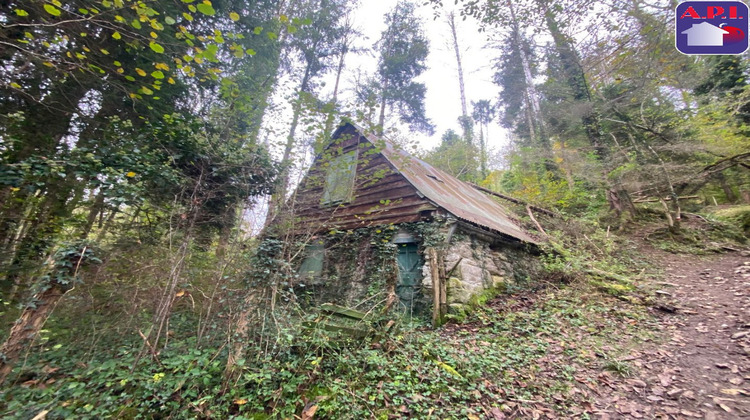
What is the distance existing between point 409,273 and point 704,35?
6.67 meters

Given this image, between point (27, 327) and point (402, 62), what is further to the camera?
point (402, 62)

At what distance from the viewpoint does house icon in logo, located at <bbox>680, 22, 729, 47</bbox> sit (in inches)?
165

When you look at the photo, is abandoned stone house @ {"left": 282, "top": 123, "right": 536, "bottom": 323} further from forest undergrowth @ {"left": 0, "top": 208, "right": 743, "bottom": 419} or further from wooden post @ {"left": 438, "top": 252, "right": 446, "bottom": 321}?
forest undergrowth @ {"left": 0, "top": 208, "right": 743, "bottom": 419}

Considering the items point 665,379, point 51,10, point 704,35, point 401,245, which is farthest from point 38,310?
point 704,35

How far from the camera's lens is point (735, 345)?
13.3 ft

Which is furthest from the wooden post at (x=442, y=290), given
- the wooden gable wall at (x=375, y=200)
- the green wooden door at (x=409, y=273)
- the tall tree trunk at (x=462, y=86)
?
the tall tree trunk at (x=462, y=86)

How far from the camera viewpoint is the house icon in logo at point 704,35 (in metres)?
4.20

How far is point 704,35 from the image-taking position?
14.2 feet

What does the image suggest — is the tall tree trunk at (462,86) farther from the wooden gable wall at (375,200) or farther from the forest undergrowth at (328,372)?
the forest undergrowth at (328,372)

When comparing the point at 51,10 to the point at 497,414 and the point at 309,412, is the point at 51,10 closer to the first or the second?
the point at 309,412

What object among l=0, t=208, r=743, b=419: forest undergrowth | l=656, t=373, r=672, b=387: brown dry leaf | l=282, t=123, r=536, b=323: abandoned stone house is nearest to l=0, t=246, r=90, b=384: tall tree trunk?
l=0, t=208, r=743, b=419: forest undergrowth

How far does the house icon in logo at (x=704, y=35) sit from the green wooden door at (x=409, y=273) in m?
5.96

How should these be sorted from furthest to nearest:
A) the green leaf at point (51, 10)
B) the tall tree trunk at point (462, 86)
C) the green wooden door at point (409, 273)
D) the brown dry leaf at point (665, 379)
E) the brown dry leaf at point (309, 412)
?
the tall tree trunk at point (462, 86)
the green wooden door at point (409, 273)
the brown dry leaf at point (665, 379)
the brown dry leaf at point (309, 412)
the green leaf at point (51, 10)

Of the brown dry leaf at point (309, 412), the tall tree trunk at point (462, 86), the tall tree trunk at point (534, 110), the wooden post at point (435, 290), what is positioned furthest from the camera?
the tall tree trunk at point (462, 86)
